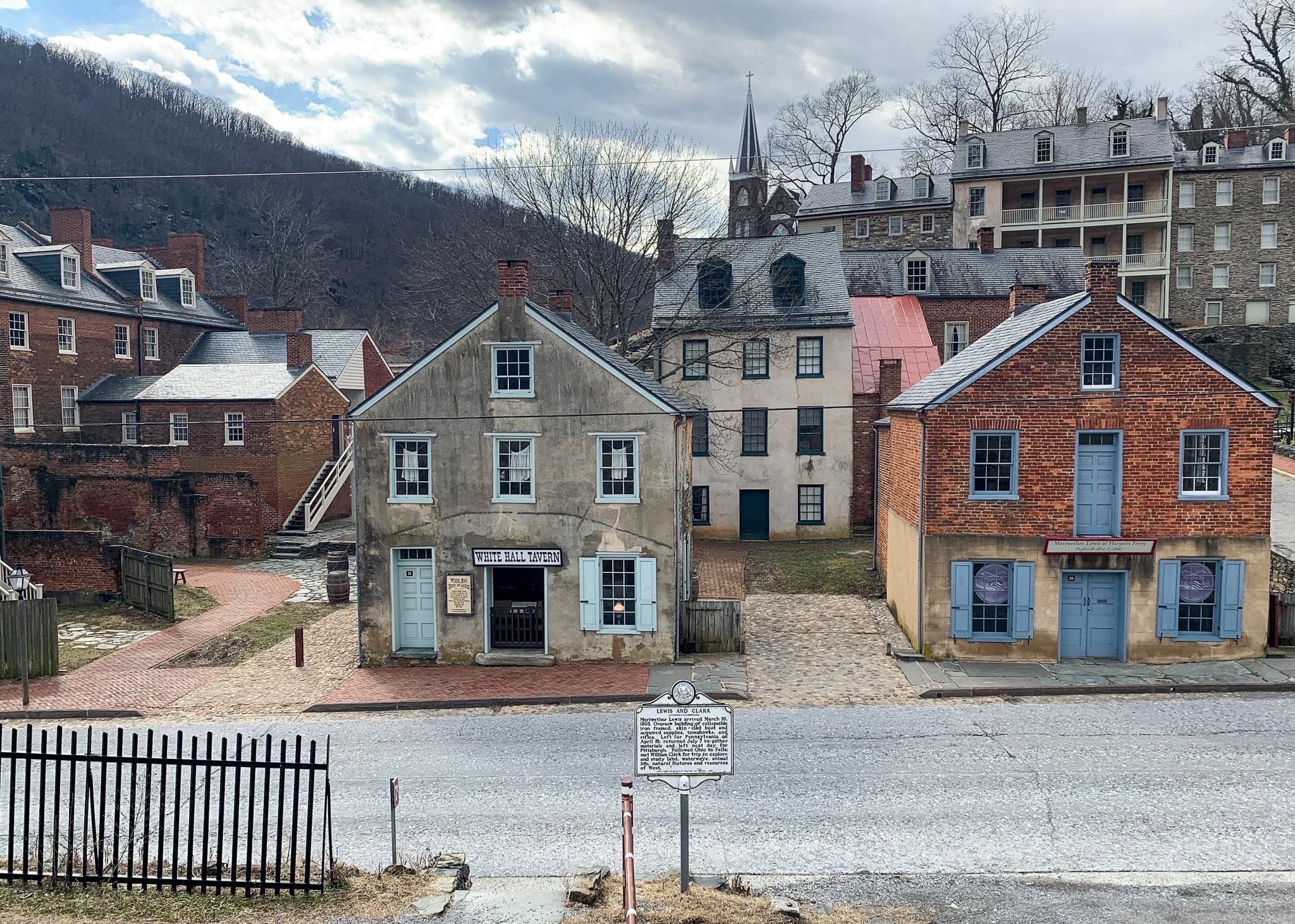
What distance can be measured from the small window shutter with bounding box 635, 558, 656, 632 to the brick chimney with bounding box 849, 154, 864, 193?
49.3 metres

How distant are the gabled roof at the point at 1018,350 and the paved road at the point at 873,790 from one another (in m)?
6.53

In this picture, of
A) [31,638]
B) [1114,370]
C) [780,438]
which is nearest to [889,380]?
[780,438]

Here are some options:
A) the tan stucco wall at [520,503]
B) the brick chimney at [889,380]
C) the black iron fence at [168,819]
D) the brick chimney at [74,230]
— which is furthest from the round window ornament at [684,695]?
the brick chimney at [74,230]

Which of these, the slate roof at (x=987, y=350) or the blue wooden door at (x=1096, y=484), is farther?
the blue wooden door at (x=1096, y=484)

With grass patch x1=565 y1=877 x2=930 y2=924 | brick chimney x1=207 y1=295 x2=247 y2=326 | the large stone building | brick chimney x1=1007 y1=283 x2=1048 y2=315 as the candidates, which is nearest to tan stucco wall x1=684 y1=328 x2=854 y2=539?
brick chimney x1=1007 y1=283 x2=1048 y2=315

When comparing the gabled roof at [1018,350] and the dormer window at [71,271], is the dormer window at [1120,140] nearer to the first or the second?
the gabled roof at [1018,350]

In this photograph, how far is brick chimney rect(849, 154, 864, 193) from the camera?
62625mm

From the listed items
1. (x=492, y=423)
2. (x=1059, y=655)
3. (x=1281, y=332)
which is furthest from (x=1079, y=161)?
(x=492, y=423)

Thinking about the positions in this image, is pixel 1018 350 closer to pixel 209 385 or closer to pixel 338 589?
pixel 338 589

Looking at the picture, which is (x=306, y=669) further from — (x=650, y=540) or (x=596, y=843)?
(x=596, y=843)

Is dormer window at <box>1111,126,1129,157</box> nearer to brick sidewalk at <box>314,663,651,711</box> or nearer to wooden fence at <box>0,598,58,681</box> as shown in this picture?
brick sidewalk at <box>314,663,651,711</box>

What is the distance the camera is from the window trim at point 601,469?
20.1 meters

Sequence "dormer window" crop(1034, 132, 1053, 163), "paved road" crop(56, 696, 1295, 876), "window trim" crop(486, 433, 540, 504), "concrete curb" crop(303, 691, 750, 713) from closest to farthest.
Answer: "paved road" crop(56, 696, 1295, 876)
"concrete curb" crop(303, 691, 750, 713)
"window trim" crop(486, 433, 540, 504)
"dormer window" crop(1034, 132, 1053, 163)

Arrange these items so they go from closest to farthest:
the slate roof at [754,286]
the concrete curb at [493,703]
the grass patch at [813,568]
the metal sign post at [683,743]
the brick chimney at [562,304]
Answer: the metal sign post at [683,743] < the concrete curb at [493,703] < the brick chimney at [562,304] < the grass patch at [813,568] < the slate roof at [754,286]
